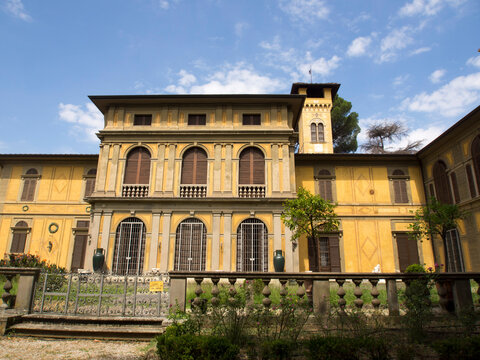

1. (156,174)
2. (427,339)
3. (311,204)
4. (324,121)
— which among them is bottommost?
(427,339)

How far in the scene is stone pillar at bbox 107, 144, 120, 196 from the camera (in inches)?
744

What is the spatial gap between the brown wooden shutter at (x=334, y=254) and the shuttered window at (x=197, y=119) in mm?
10191


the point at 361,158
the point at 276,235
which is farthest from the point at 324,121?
the point at 276,235

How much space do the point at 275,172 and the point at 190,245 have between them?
6.01 meters

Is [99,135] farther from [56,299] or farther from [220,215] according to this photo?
[56,299]

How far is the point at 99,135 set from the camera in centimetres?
1988

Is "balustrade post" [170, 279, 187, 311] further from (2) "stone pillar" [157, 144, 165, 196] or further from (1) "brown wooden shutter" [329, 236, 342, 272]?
(1) "brown wooden shutter" [329, 236, 342, 272]

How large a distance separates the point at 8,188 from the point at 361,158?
23.0 m

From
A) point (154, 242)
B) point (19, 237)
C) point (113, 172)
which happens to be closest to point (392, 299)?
point (154, 242)

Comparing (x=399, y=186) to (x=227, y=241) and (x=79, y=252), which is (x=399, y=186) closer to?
(x=227, y=241)

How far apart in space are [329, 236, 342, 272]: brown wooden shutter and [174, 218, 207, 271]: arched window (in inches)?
297

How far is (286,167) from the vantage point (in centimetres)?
1912

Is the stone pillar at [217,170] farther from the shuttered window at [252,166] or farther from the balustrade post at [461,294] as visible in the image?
the balustrade post at [461,294]

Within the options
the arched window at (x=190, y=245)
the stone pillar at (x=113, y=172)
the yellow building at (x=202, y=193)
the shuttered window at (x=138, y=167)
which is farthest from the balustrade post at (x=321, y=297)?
the stone pillar at (x=113, y=172)
